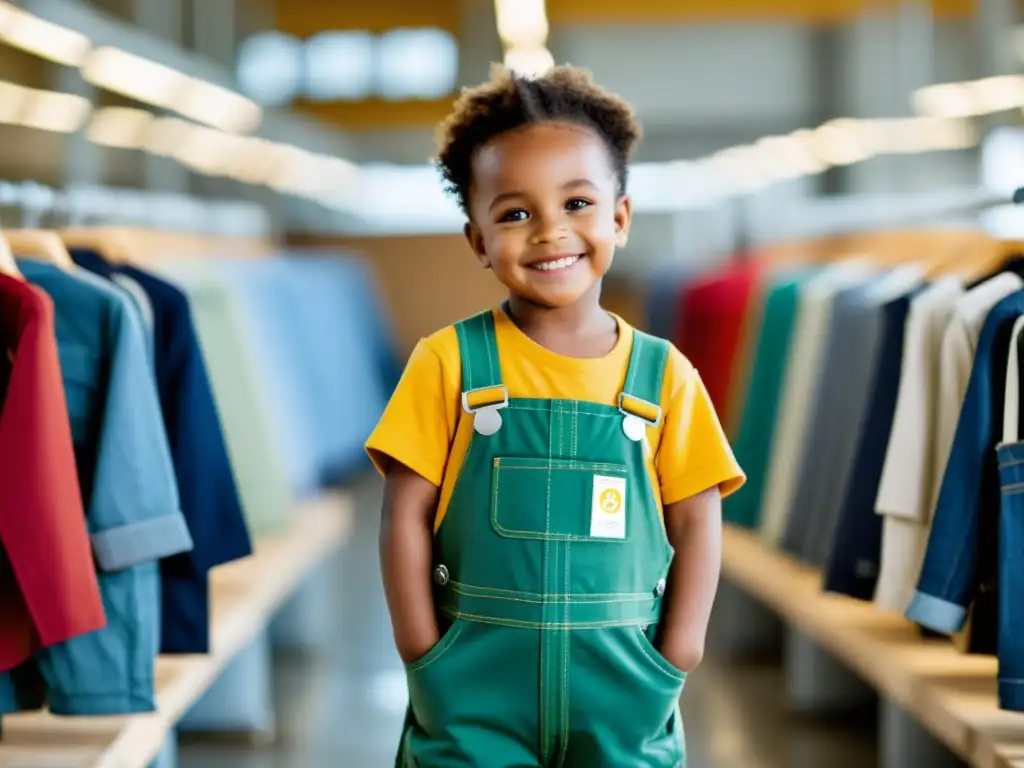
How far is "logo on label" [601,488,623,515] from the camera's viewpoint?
188 cm

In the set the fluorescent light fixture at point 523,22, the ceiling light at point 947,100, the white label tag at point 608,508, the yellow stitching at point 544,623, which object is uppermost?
the fluorescent light fixture at point 523,22

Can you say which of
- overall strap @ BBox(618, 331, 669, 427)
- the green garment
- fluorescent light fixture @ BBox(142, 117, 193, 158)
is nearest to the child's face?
overall strap @ BBox(618, 331, 669, 427)

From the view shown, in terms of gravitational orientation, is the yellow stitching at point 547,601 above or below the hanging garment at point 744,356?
below

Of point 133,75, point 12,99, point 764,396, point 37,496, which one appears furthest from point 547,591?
point 12,99

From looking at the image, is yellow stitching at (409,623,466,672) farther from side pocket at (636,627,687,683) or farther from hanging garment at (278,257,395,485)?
hanging garment at (278,257,395,485)

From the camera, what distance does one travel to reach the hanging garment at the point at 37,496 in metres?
2.25

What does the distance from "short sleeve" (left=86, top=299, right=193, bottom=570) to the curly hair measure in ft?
2.68

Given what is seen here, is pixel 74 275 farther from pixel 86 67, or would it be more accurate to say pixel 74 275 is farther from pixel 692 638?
pixel 86 67

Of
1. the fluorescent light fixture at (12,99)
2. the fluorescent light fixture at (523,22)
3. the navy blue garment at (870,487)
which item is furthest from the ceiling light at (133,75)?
the navy blue garment at (870,487)

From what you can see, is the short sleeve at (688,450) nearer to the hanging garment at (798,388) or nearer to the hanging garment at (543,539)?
the hanging garment at (543,539)

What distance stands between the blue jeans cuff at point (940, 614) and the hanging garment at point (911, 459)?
43 cm

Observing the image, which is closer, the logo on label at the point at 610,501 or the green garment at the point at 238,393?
the logo on label at the point at 610,501

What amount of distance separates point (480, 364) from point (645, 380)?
0.73 ft

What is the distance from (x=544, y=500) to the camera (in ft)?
6.11
